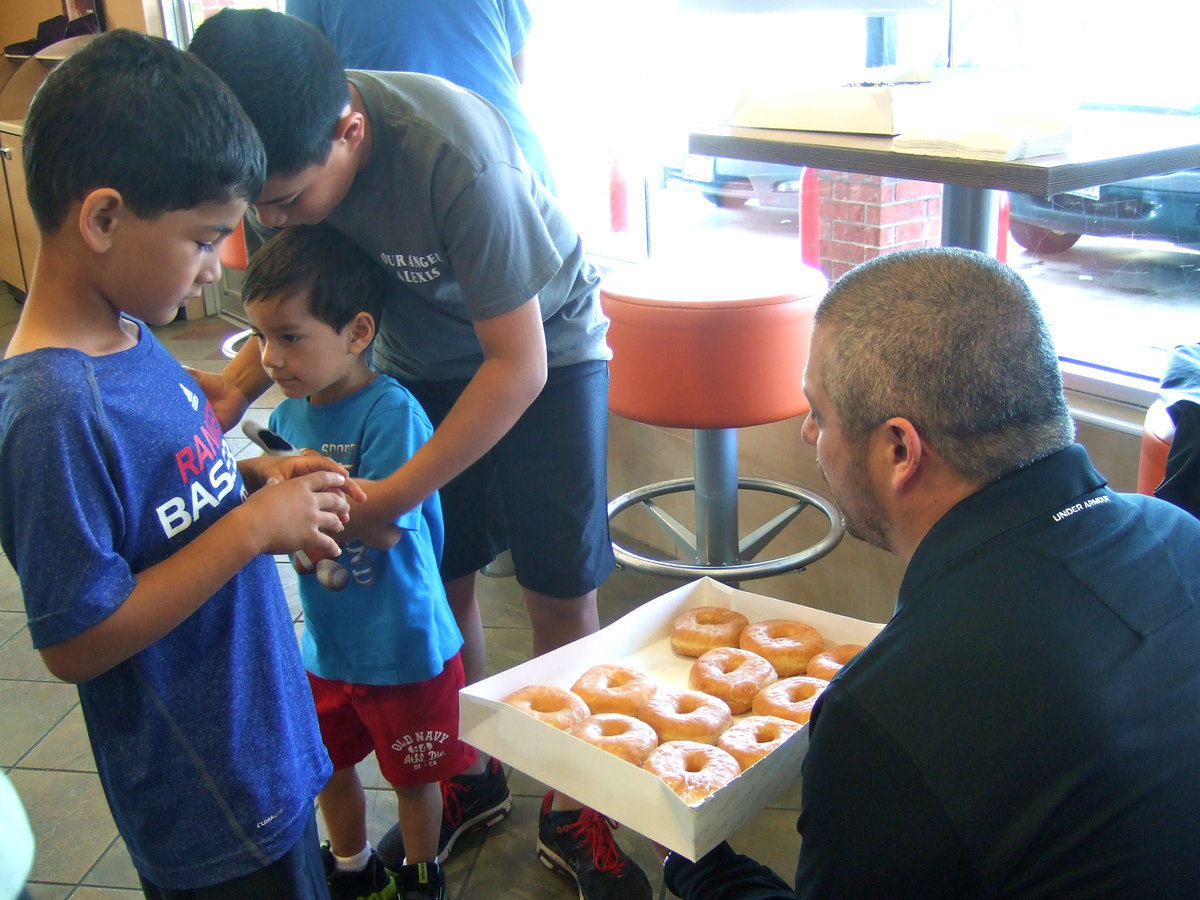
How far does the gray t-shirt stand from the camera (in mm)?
1430

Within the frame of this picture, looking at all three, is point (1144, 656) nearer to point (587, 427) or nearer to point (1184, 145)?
point (1184, 145)

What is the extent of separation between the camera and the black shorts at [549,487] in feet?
5.82

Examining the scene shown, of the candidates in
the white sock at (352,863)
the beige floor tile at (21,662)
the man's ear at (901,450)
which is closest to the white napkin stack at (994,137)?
the man's ear at (901,450)

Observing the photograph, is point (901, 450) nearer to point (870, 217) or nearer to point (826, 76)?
point (826, 76)

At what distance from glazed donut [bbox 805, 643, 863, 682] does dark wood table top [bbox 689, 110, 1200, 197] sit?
69 centimetres

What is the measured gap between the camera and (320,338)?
1.57 meters

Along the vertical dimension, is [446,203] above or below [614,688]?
above

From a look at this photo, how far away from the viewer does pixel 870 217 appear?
8.94 ft

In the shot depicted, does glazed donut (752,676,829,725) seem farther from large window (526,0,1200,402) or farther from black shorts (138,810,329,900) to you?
large window (526,0,1200,402)

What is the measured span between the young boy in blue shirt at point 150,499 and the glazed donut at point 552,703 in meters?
0.33

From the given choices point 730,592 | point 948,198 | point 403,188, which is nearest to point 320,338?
point 403,188

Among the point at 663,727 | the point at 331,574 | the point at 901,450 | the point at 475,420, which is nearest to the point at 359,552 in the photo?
the point at 331,574

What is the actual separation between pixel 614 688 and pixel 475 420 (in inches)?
17.7

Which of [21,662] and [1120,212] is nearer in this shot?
[1120,212]
